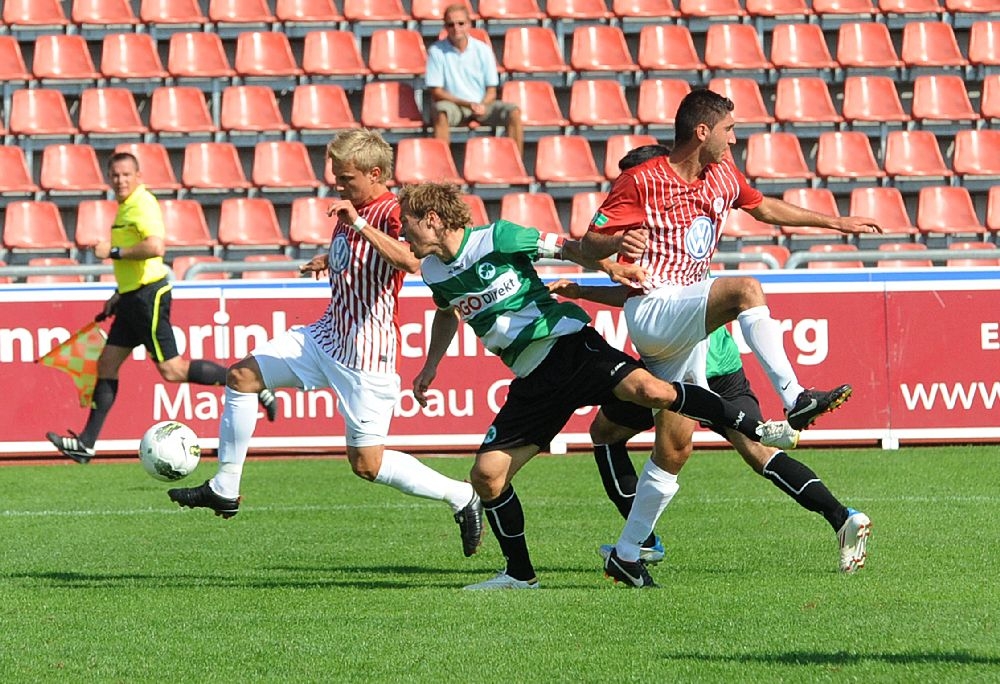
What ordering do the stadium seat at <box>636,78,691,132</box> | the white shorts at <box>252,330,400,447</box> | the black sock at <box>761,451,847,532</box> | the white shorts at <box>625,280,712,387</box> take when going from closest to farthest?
the white shorts at <box>625,280,712,387</box>
the black sock at <box>761,451,847,532</box>
the white shorts at <box>252,330,400,447</box>
the stadium seat at <box>636,78,691,132</box>

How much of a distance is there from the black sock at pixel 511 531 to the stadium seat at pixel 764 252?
7.22 m

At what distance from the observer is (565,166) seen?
57.0 ft

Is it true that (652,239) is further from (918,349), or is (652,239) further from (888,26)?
(888,26)

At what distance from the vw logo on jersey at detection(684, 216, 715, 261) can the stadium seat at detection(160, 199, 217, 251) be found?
10340 mm

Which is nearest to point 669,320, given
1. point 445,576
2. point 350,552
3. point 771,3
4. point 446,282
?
point 446,282

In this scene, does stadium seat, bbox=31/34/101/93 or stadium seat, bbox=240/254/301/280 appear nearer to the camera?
stadium seat, bbox=240/254/301/280

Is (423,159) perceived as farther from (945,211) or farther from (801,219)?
(801,219)

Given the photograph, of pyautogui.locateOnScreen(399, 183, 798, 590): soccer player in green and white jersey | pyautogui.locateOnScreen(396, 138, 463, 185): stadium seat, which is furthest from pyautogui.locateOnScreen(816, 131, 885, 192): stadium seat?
pyautogui.locateOnScreen(399, 183, 798, 590): soccer player in green and white jersey

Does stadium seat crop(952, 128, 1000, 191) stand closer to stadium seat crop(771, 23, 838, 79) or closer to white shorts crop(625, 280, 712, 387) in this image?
stadium seat crop(771, 23, 838, 79)

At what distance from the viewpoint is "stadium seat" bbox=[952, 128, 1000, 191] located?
17516 mm

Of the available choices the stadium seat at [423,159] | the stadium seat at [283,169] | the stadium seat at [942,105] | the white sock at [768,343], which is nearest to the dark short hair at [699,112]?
the white sock at [768,343]

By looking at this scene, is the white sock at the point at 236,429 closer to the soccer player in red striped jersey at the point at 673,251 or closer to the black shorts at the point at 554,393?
the black shorts at the point at 554,393

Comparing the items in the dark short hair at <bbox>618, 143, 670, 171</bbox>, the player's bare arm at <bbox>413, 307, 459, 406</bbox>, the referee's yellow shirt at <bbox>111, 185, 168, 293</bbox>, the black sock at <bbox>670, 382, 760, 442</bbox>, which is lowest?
the black sock at <bbox>670, 382, 760, 442</bbox>

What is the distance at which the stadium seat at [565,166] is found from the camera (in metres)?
17.2
